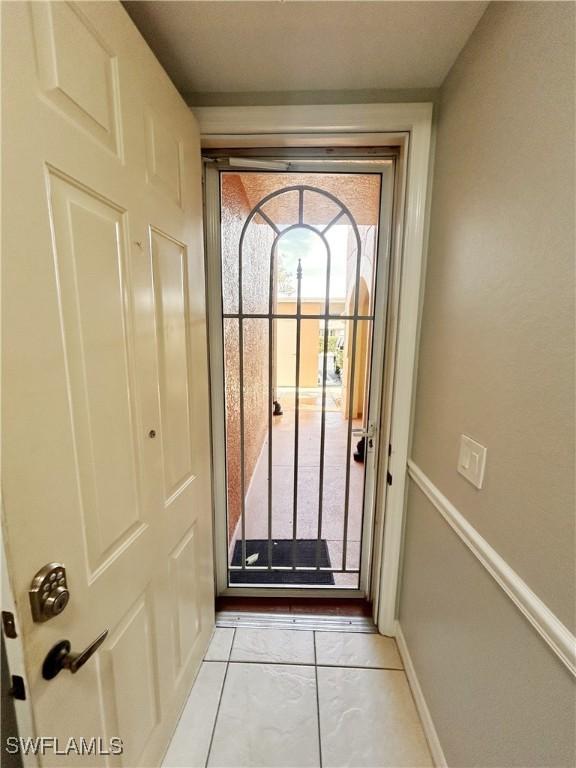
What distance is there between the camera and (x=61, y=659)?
59 centimetres

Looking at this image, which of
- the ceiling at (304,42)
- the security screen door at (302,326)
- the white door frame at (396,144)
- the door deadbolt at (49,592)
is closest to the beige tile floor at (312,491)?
the security screen door at (302,326)

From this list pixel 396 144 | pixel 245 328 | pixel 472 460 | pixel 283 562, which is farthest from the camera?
pixel 283 562

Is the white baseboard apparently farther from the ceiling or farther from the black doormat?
the ceiling

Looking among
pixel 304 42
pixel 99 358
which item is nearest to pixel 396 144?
pixel 304 42

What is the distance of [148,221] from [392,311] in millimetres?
1033

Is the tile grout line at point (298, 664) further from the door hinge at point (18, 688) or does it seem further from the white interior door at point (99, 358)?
the door hinge at point (18, 688)

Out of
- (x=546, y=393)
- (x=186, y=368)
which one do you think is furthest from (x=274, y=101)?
(x=546, y=393)

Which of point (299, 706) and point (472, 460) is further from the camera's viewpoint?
point (299, 706)

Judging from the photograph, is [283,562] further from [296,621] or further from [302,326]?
[302,326]

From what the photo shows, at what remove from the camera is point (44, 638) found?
56 cm

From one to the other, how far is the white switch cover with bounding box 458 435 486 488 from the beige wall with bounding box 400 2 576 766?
0.08 feet

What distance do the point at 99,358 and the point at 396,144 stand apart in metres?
1.44

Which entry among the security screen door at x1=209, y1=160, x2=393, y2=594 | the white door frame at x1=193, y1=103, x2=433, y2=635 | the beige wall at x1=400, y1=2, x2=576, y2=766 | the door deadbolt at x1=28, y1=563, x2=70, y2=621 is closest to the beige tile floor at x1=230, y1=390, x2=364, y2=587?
the security screen door at x1=209, y1=160, x2=393, y2=594

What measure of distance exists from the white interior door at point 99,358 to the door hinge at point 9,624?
0.06 feet
